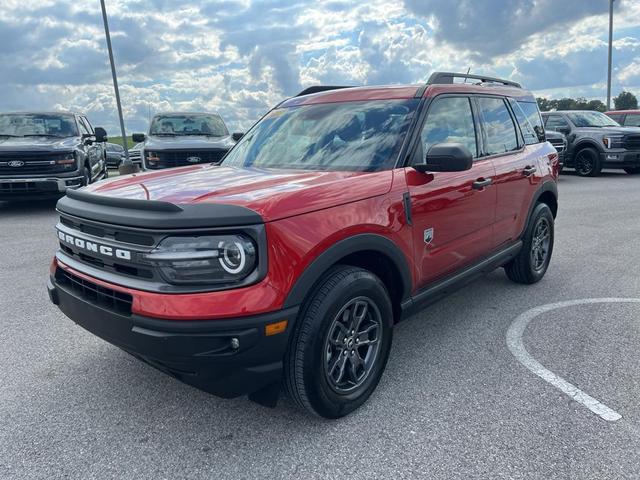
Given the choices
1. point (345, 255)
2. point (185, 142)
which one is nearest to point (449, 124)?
point (345, 255)

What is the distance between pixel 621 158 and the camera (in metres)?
13.9

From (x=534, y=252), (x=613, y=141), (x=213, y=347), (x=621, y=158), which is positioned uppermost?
(x=213, y=347)

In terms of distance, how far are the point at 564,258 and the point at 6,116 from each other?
1039 centimetres

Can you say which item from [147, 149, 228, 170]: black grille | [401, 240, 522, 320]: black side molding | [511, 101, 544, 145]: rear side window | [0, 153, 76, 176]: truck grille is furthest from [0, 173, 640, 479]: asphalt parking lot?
[147, 149, 228, 170]: black grille

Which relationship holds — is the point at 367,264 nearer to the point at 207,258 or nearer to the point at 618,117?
the point at 207,258

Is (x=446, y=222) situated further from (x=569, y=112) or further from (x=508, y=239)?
(x=569, y=112)

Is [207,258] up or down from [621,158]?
up

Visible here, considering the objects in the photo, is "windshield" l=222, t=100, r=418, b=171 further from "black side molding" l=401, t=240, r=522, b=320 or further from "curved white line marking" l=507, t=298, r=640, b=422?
"curved white line marking" l=507, t=298, r=640, b=422

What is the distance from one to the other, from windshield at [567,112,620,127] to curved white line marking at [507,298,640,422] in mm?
12045

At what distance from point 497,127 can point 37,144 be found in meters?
8.32

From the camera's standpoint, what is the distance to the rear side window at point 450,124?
3.35 m

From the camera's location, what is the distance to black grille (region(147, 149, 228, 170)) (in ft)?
33.1

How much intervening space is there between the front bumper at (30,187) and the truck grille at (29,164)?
15cm

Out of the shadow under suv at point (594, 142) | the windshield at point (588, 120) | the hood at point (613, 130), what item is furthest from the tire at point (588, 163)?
the windshield at point (588, 120)
